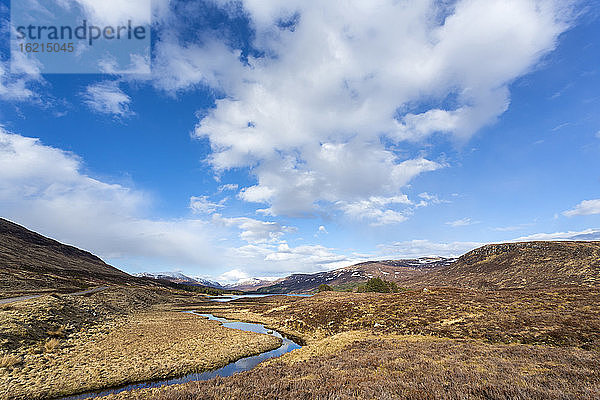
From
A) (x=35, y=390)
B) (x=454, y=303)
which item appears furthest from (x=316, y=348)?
(x=454, y=303)

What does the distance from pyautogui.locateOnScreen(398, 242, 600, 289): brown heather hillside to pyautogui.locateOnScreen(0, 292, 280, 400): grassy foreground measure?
299ft

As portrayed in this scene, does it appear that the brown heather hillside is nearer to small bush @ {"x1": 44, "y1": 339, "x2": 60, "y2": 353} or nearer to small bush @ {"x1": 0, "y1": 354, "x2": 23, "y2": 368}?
small bush @ {"x1": 44, "y1": 339, "x2": 60, "y2": 353}

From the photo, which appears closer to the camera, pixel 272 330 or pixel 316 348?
pixel 316 348

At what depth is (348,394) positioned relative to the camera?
1110cm

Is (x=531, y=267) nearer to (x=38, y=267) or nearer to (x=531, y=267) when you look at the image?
(x=531, y=267)

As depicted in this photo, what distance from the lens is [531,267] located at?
104062 millimetres

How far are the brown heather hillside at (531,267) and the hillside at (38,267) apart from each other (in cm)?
14449

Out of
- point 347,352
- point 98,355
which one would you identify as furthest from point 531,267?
point 98,355

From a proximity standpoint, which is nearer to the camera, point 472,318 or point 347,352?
point 347,352

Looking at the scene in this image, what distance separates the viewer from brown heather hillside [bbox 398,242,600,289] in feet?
270

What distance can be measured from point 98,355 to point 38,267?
4755 inches

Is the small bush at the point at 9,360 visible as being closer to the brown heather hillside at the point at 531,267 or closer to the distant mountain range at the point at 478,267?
the distant mountain range at the point at 478,267

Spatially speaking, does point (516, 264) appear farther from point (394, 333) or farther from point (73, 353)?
point (73, 353)

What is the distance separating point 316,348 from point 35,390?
21.7 m
